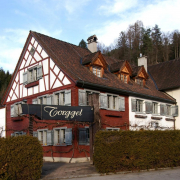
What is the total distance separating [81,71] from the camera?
20.2 meters

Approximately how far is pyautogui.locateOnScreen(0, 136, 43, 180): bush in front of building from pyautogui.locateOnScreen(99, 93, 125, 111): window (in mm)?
9631

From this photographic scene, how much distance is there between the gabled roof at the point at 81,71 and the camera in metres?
19.1

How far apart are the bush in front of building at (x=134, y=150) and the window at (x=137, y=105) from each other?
339 inches

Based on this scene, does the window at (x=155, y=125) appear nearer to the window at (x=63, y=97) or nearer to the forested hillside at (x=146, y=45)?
the window at (x=63, y=97)

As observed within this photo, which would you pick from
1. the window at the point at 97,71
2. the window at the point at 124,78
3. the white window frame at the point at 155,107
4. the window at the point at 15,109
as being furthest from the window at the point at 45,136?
the white window frame at the point at 155,107

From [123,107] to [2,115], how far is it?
38.5 ft

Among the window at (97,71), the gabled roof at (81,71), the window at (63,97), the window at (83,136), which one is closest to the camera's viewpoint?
the window at (83,136)

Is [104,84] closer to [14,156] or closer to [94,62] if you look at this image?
[94,62]

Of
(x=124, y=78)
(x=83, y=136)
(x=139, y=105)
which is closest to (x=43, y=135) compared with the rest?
(x=83, y=136)

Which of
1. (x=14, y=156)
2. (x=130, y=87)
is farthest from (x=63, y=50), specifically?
(x=14, y=156)

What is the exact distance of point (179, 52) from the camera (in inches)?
2264

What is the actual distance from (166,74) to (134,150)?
749 inches

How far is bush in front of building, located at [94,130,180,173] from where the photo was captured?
1188 centimetres

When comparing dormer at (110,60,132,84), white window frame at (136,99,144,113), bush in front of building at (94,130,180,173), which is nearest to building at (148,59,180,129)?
white window frame at (136,99,144,113)
